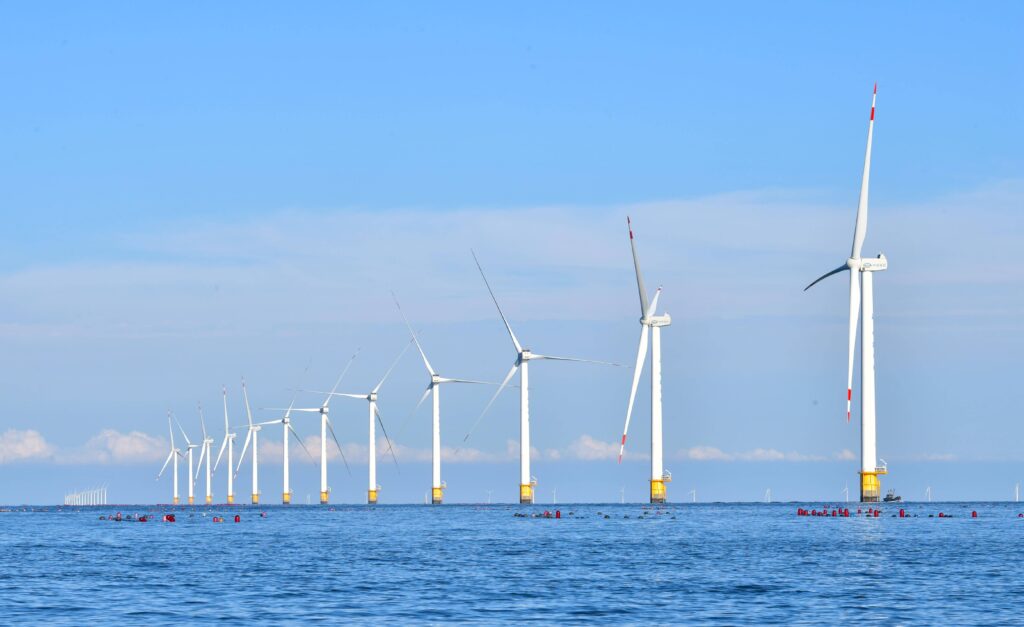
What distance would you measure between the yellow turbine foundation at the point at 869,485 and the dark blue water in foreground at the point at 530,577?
4397 cm

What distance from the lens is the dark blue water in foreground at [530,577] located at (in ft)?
222

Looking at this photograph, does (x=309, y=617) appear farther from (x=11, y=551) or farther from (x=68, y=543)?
(x=68, y=543)

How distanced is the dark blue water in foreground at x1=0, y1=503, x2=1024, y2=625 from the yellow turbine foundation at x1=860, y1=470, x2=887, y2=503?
4397 centimetres

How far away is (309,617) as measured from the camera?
66.4m

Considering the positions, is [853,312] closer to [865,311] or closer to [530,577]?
[865,311]

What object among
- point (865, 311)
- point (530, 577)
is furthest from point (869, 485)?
point (530, 577)

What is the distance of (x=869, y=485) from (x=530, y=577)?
11795cm

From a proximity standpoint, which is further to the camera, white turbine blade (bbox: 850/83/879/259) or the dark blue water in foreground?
white turbine blade (bbox: 850/83/879/259)

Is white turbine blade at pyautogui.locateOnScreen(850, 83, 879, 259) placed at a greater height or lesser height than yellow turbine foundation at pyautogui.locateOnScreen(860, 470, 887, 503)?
greater

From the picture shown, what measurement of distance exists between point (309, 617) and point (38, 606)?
1488 cm

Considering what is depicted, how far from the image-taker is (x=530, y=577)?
87.0 meters

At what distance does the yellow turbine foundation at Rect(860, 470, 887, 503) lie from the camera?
7643 inches

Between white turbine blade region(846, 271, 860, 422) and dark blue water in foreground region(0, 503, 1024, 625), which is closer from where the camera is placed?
dark blue water in foreground region(0, 503, 1024, 625)

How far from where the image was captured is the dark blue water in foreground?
67812mm
